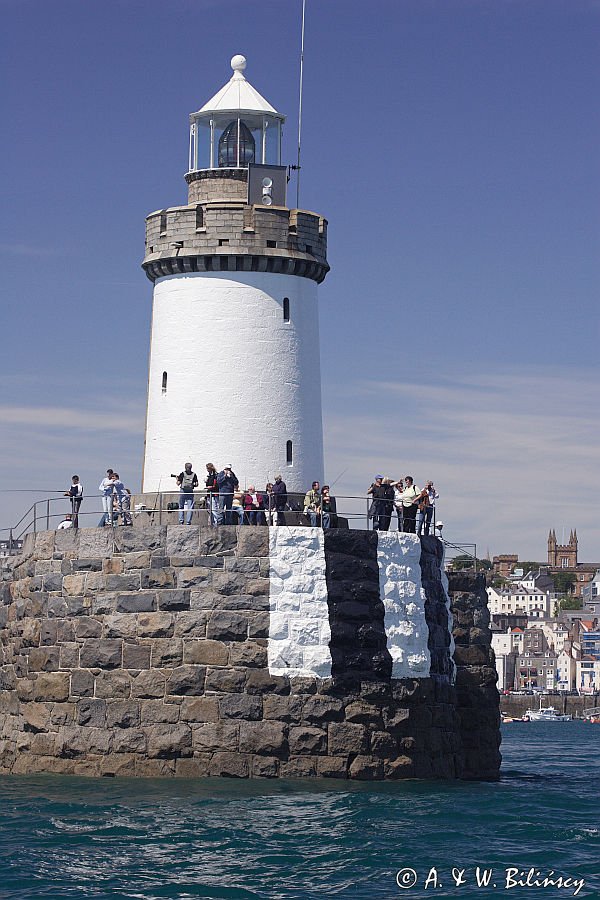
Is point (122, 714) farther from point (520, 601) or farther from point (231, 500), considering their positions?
point (520, 601)

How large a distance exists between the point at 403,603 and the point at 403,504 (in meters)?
2.30

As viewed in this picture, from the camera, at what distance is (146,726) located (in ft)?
88.6

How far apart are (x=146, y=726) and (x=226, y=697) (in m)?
1.49

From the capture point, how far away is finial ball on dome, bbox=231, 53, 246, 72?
33.3m

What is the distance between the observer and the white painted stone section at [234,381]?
31.0m

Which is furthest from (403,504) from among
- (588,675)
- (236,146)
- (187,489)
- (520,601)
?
(520,601)

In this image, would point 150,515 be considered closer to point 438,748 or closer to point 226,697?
point 226,697

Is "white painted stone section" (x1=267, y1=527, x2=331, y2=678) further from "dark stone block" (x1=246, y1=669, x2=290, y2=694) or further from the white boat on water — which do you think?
the white boat on water

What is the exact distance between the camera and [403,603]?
28219 millimetres

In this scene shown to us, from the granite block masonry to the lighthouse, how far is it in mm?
3587

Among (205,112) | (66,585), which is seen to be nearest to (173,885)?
(66,585)

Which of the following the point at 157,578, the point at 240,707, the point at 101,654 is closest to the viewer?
the point at 240,707

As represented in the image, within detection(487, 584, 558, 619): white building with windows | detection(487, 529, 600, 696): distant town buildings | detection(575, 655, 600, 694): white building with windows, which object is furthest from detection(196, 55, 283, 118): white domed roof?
detection(487, 584, 558, 619): white building with windows

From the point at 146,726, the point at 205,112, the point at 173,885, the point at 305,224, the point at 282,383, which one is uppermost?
the point at 205,112
